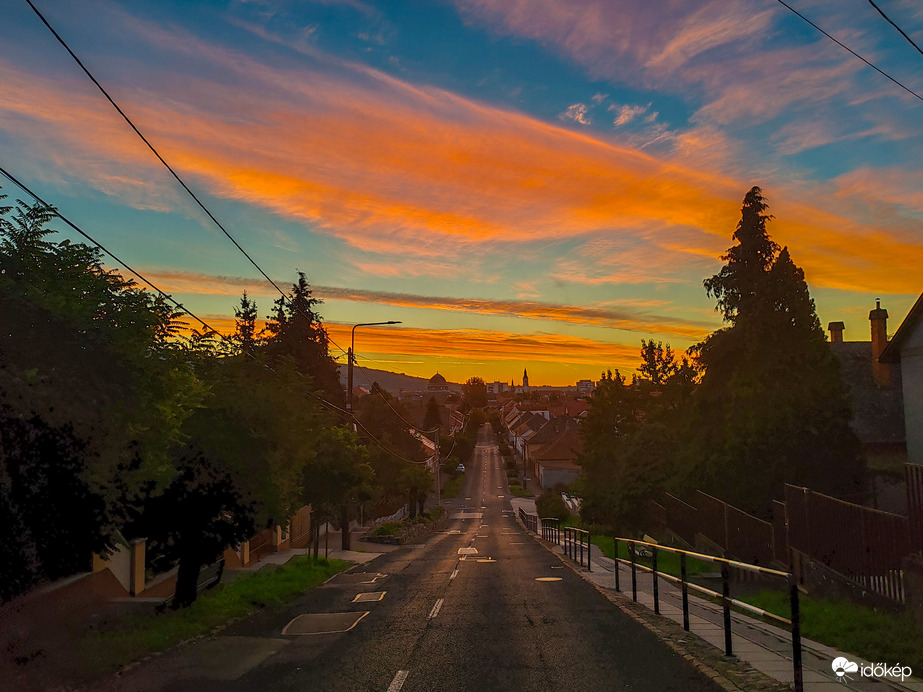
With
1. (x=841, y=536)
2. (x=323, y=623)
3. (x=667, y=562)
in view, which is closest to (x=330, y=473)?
(x=667, y=562)

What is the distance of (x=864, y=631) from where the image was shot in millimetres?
10406

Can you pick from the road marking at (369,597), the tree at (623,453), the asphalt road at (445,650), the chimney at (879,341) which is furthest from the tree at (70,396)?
the chimney at (879,341)

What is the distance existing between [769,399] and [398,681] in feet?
63.4

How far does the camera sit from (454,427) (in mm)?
173750

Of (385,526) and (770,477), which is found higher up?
(770,477)

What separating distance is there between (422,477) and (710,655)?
54.9 metres

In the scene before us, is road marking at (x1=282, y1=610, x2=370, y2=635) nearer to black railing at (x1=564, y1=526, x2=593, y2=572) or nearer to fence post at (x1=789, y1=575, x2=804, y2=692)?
fence post at (x1=789, y1=575, x2=804, y2=692)

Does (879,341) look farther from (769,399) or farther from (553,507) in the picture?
(553,507)

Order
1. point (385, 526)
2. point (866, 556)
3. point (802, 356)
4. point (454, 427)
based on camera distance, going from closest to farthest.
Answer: point (866, 556) → point (802, 356) → point (385, 526) → point (454, 427)

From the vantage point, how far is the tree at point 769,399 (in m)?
23.1

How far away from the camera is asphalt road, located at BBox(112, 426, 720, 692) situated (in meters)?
8.13

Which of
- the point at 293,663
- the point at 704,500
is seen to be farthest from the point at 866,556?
the point at 704,500

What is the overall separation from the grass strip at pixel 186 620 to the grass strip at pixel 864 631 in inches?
386

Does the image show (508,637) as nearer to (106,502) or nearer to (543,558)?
(106,502)
